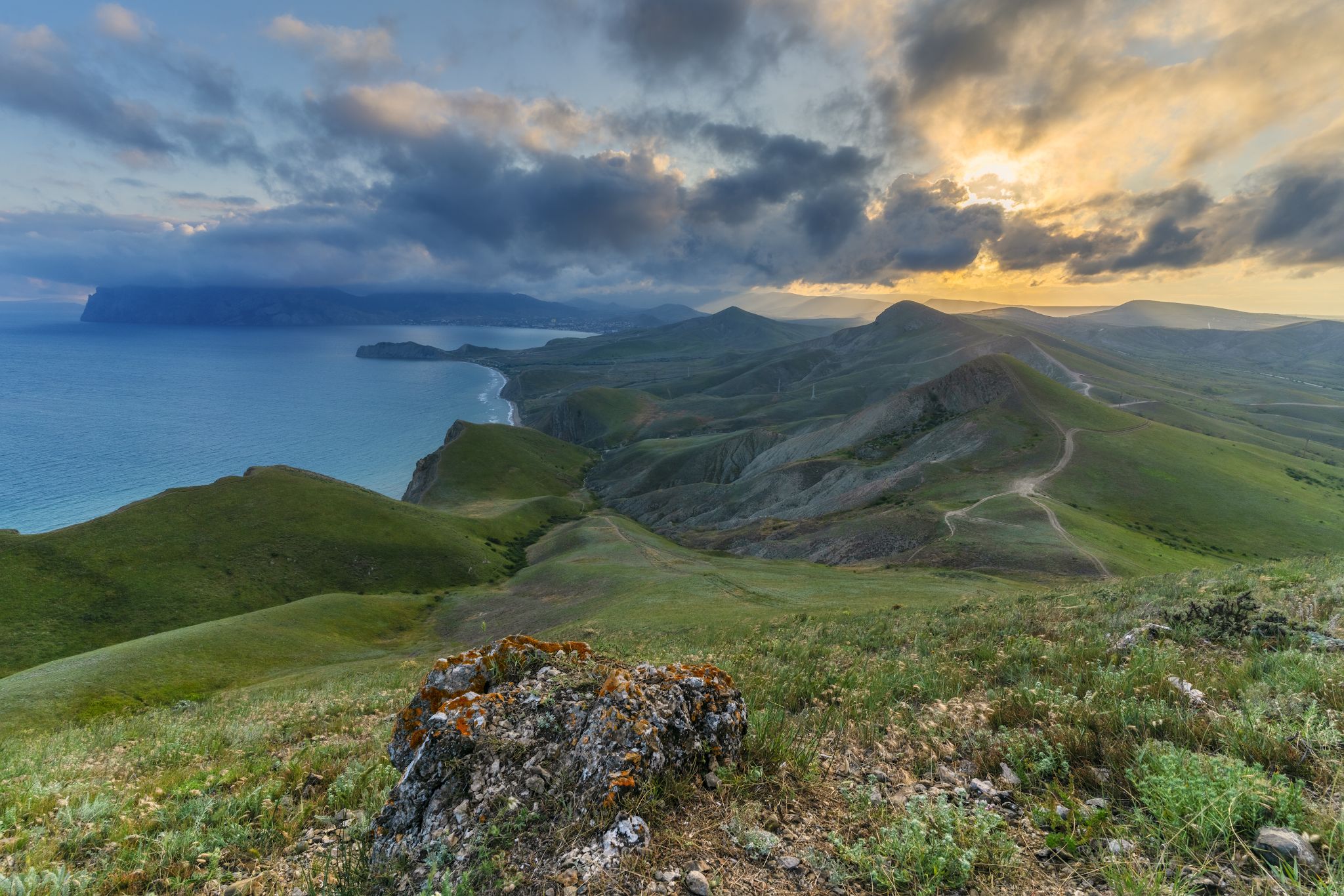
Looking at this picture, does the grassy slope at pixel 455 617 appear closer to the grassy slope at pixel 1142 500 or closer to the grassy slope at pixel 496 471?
the grassy slope at pixel 1142 500

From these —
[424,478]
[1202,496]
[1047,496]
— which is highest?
[1047,496]

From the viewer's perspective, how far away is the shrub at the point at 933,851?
3.72 metres

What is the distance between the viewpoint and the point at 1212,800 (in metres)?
3.64

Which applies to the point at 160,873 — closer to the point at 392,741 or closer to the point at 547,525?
the point at 392,741

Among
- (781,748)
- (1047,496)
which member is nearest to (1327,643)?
(781,748)

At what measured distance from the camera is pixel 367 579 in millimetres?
68250

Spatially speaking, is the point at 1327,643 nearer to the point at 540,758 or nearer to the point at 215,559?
the point at 540,758

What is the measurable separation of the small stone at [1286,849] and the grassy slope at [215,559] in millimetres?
71254

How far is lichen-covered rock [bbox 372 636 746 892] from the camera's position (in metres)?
4.23

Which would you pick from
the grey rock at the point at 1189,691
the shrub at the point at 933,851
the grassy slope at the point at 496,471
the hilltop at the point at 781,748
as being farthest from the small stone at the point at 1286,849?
the grassy slope at the point at 496,471

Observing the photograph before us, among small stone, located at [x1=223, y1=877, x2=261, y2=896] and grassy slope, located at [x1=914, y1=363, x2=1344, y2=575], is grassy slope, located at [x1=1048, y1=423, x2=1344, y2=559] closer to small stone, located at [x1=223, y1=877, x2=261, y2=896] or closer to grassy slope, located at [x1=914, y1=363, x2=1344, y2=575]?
grassy slope, located at [x1=914, y1=363, x2=1344, y2=575]

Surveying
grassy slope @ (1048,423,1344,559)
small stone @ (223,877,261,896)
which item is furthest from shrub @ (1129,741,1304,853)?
grassy slope @ (1048,423,1344,559)

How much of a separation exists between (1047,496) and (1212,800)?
77309 millimetres

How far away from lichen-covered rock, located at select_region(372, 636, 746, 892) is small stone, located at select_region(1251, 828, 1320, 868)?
3935mm
